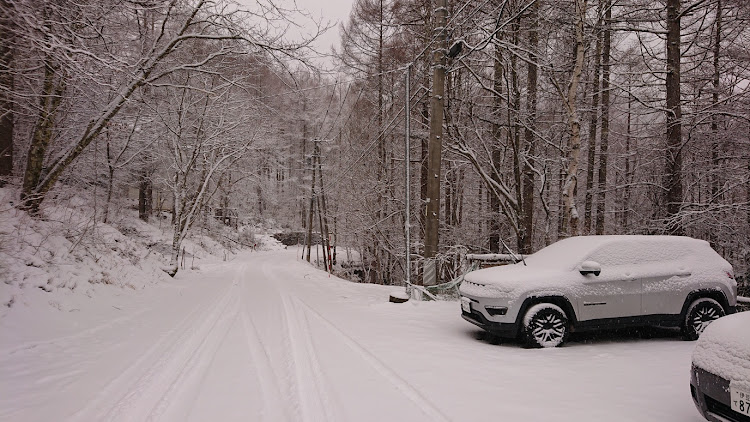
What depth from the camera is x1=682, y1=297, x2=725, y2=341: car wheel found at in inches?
236

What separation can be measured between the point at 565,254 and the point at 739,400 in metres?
3.76

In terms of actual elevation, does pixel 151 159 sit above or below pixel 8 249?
above

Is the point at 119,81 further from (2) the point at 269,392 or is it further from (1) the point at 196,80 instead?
(1) the point at 196,80

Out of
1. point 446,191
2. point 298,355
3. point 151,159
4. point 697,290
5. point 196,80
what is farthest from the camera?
point 151,159

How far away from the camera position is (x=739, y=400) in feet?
8.86

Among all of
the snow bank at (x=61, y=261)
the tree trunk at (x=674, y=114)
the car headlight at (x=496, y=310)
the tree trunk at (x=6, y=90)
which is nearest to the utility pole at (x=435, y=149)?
the car headlight at (x=496, y=310)

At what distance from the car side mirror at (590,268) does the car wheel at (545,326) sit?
69cm

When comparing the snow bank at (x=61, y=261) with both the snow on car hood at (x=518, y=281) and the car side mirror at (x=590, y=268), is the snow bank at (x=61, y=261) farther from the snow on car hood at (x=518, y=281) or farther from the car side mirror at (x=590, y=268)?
the car side mirror at (x=590, y=268)

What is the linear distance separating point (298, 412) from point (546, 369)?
310cm

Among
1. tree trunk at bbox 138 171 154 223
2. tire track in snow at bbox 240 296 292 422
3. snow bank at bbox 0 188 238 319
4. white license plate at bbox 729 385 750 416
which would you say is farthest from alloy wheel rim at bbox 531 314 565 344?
tree trunk at bbox 138 171 154 223

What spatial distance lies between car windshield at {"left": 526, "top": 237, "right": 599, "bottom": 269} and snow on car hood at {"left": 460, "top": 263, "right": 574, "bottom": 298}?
0.21 meters

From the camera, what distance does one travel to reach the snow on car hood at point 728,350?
2.75 metres

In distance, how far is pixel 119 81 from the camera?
308 inches

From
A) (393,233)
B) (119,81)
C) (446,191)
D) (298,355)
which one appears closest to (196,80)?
(119,81)
